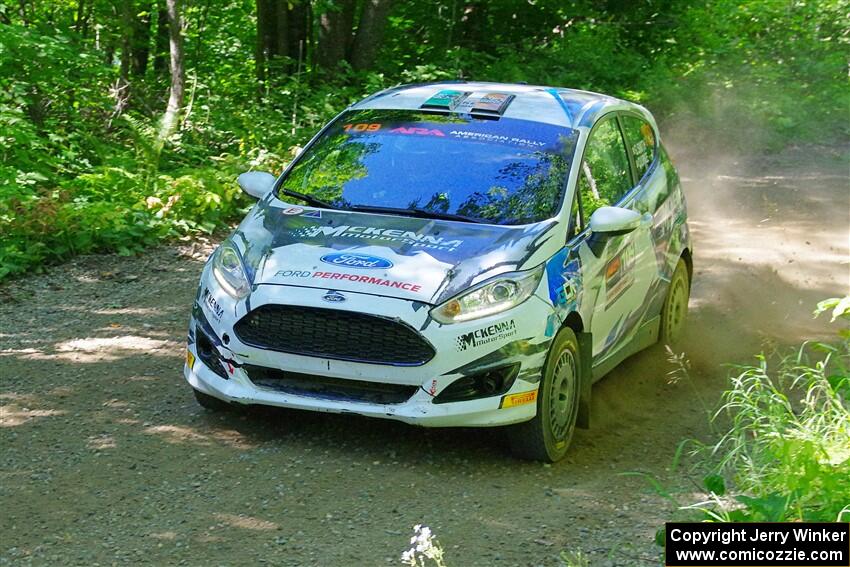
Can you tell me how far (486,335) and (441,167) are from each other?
4.91 ft

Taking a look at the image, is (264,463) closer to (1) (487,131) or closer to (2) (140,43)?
(1) (487,131)

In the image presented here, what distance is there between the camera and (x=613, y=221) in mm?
6832

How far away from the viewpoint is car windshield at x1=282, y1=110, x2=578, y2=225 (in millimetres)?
6910

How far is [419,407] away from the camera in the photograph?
6078mm

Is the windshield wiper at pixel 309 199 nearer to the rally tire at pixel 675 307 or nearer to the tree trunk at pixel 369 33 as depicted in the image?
the rally tire at pixel 675 307

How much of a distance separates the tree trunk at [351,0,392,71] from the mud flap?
10728 millimetres

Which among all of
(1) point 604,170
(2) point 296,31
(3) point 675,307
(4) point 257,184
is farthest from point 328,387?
(2) point 296,31

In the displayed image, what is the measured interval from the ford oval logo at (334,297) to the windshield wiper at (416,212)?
98 cm

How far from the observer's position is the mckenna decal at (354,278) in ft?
19.8

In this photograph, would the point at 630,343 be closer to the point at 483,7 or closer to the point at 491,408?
the point at 491,408

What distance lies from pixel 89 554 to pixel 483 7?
1559 centimetres

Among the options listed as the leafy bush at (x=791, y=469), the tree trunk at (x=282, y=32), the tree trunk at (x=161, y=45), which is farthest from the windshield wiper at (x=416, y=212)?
the tree trunk at (x=161, y=45)

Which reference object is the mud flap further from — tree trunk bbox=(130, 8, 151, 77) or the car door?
tree trunk bbox=(130, 8, 151, 77)

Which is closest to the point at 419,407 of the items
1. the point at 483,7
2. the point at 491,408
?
the point at 491,408
